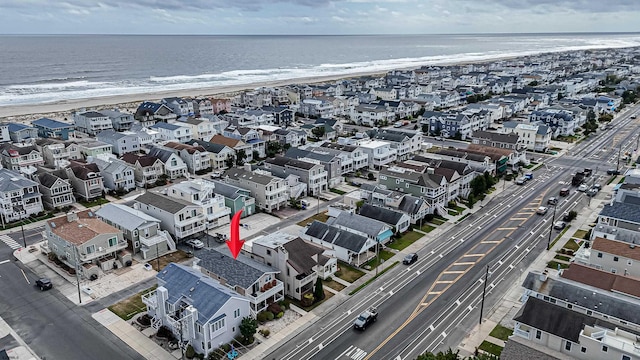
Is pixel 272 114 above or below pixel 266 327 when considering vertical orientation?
above

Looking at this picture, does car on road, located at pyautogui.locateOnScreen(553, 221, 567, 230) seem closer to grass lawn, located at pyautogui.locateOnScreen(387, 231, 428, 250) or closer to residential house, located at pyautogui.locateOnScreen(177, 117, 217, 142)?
grass lawn, located at pyautogui.locateOnScreen(387, 231, 428, 250)

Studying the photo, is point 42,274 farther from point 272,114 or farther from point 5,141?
point 272,114

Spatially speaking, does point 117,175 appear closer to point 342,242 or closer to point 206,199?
point 206,199

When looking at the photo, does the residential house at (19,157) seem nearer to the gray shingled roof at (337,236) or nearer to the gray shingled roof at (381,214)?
the gray shingled roof at (337,236)

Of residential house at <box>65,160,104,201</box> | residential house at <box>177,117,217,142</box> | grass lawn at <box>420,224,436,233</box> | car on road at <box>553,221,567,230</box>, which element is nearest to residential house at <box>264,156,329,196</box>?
grass lawn at <box>420,224,436,233</box>

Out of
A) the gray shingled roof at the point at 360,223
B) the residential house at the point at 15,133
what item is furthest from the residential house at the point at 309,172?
the residential house at the point at 15,133

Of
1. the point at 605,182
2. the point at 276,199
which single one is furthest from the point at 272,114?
the point at 605,182
